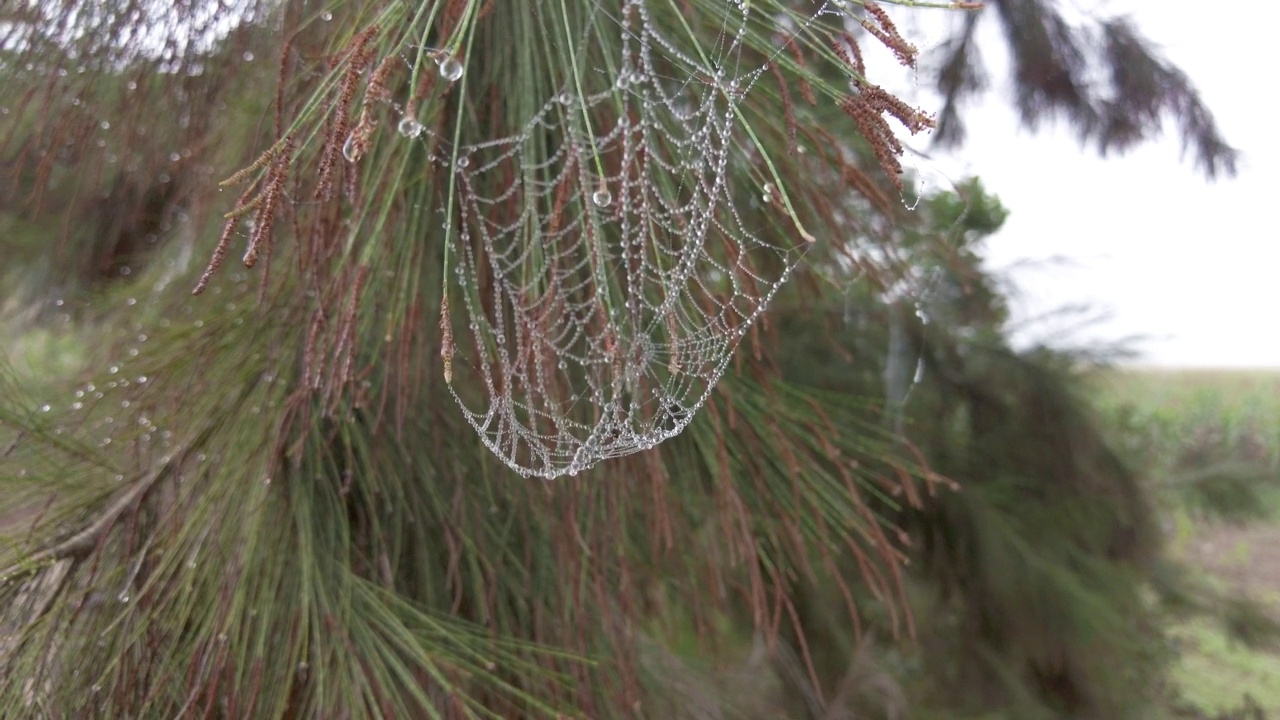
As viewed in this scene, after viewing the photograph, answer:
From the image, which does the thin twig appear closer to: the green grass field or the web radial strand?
the web radial strand

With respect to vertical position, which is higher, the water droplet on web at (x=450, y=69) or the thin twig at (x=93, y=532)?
the water droplet on web at (x=450, y=69)

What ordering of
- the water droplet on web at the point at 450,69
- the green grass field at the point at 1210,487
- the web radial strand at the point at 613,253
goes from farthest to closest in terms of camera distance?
the green grass field at the point at 1210,487 < the web radial strand at the point at 613,253 < the water droplet on web at the point at 450,69

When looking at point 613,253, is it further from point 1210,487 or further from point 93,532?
point 1210,487

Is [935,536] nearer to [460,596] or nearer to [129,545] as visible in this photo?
[460,596]

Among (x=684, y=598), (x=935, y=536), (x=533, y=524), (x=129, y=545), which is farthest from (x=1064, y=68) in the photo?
(x=129, y=545)

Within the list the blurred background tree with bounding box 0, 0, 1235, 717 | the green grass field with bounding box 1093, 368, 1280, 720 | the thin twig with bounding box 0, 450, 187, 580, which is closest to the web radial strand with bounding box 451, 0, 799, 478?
the blurred background tree with bounding box 0, 0, 1235, 717

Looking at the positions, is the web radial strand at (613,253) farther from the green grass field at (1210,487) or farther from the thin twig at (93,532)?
the green grass field at (1210,487)

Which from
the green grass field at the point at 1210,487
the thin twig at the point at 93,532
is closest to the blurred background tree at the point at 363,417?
the thin twig at the point at 93,532
